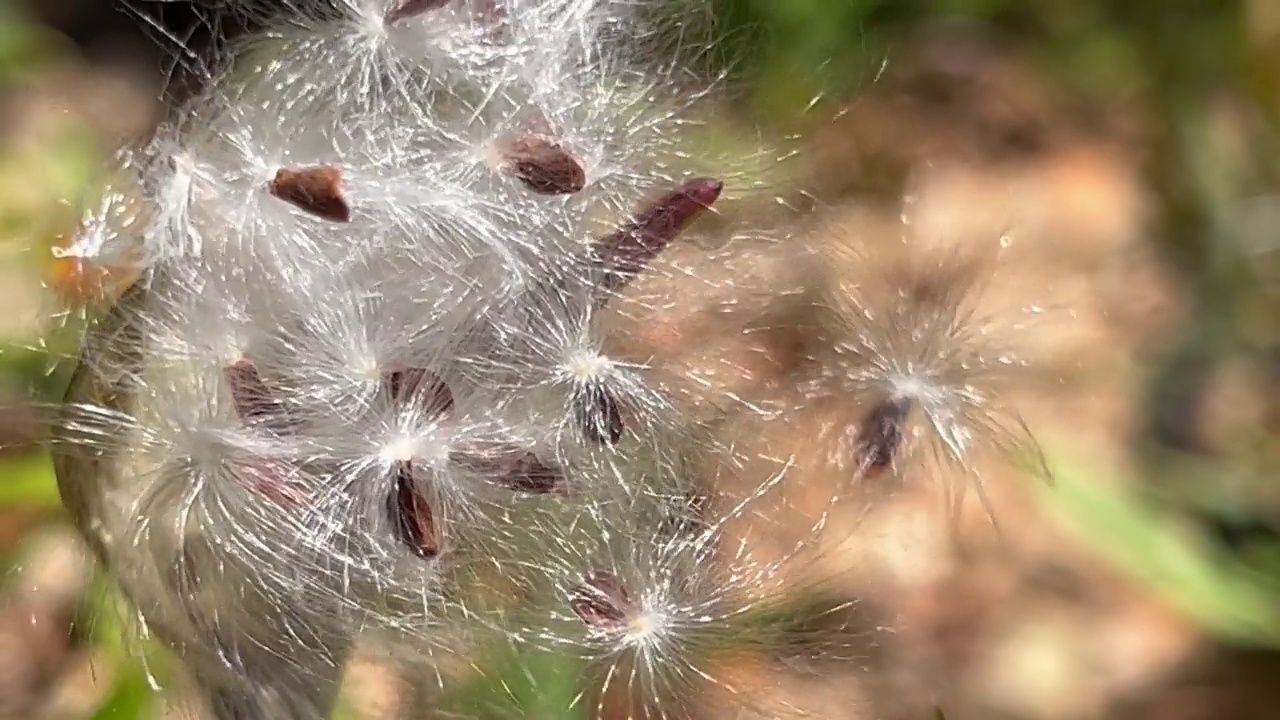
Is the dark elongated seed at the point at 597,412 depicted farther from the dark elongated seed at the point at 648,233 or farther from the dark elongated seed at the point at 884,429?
the dark elongated seed at the point at 884,429

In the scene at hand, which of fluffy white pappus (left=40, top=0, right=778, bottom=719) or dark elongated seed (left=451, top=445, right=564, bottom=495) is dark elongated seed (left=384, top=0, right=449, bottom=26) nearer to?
fluffy white pappus (left=40, top=0, right=778, bottom=719)

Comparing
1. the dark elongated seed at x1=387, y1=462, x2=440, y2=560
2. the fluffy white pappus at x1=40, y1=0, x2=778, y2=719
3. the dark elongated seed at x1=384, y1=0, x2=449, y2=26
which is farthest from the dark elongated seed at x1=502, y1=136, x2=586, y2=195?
the dark elongated seed at x1=387, y1=462, x2=440, y2=560

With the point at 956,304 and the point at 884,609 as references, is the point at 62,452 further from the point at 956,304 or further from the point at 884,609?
the point at 884,609

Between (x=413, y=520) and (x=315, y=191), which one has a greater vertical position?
(x=315, y=191)

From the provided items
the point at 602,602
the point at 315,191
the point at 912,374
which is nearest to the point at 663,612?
the point at 602,602

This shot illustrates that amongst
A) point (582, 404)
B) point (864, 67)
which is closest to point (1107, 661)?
point (864, 67)

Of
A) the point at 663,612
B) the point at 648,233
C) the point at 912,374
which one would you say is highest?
the point at 648,233

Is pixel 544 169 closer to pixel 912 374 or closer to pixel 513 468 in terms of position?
pixel 513 468
